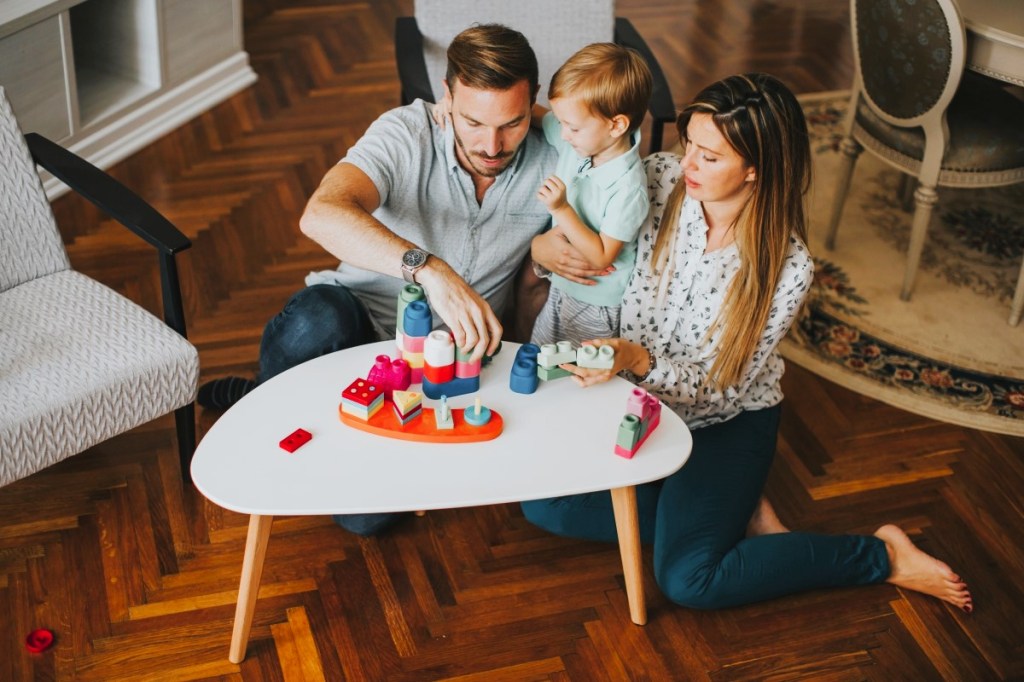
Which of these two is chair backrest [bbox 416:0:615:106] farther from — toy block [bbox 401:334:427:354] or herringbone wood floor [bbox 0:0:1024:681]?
toy block [bbox 401:334:427:354]

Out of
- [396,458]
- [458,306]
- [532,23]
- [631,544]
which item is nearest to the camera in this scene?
[396,458]

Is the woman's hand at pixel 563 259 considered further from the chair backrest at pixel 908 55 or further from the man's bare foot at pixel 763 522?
the chair backrest at pixel 908 55

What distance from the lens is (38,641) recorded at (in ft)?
6.88

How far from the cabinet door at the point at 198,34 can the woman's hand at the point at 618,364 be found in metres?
2.20

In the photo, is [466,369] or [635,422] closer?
[635,422]

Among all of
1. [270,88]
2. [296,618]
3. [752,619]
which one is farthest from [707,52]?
[296,618]

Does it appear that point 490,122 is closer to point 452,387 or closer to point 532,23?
point 452,387

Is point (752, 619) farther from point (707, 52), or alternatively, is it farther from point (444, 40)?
point (707, 52)

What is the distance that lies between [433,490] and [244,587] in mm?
446

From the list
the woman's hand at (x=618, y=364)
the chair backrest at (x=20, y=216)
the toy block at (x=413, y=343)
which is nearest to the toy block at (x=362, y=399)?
the toy block at (x=413, y=343)

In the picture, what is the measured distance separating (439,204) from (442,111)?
0.20 metres

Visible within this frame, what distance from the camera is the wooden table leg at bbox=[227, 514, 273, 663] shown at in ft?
6.41

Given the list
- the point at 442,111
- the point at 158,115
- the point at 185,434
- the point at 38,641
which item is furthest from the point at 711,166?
the point at 158,115

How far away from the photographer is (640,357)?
2.15m
